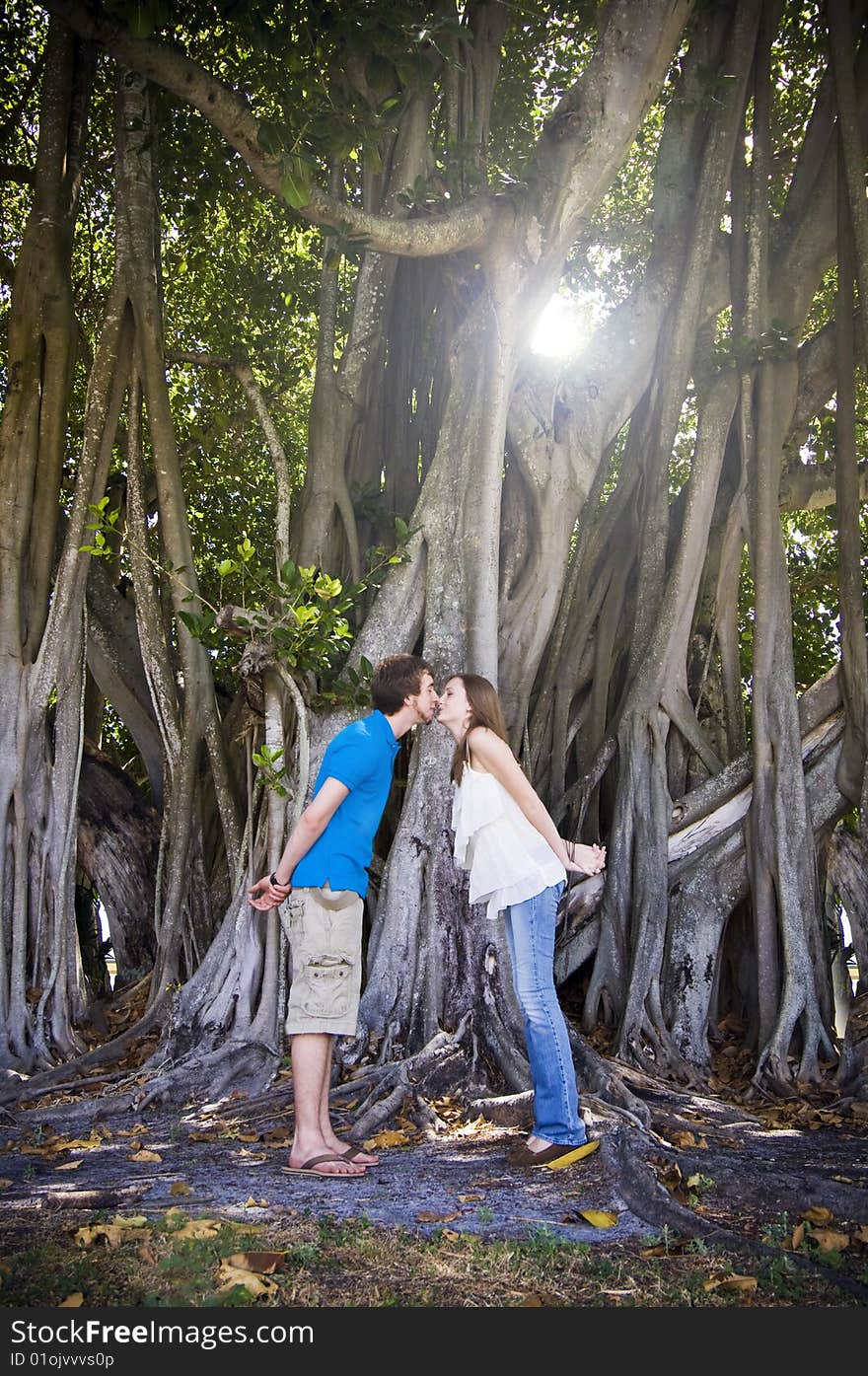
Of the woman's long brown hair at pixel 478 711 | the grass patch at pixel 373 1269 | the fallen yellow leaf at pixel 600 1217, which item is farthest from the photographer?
the woman's long brown hair at pixel 478 711

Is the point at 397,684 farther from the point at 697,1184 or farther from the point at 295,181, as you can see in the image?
the point at 295,181

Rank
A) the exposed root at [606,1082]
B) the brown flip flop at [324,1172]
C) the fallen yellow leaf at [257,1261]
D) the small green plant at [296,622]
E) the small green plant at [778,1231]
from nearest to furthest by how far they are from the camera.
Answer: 1. the fallen yellow leaf at [257,1261]
2. the small green plant at [778,1231]
3. the brown flip flop at [324,1172]
4. the exposed root at [606,1082]
5. the small green plant at [296,622]

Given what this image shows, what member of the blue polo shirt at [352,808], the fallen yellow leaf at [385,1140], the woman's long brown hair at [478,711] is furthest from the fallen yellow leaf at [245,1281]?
the woman's long brown hair at [478,711]

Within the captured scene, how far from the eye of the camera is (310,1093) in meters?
3.22

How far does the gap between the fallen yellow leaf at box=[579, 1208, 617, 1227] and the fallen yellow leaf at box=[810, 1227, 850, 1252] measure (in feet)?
1.47

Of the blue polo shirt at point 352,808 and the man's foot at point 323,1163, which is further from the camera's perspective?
the blue polo shirt at point 352,808

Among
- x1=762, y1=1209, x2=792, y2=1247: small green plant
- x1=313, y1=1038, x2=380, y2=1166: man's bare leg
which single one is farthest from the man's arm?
x1=762, y1=1209, x2=792, y2=1247: small green plant

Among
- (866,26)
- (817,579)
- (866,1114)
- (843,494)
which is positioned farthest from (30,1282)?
(817,579)

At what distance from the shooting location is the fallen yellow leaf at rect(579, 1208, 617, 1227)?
264cm

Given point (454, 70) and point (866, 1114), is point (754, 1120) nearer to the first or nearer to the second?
point (866, 1114)

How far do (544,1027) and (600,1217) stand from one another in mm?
628

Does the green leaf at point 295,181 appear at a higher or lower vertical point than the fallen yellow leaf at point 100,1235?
higher

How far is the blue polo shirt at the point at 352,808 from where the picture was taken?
3.23m

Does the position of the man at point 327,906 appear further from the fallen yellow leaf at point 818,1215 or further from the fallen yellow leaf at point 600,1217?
the fallen yellow leaf at point 818,1215
